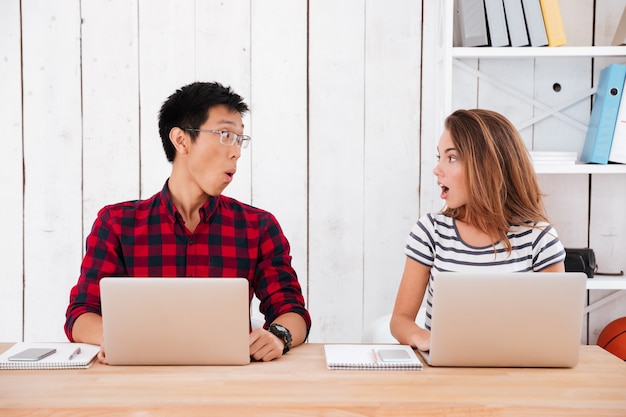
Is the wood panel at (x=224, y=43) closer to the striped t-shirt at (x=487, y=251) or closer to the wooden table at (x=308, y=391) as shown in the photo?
the striped t-shirt at (x=487, y=251)

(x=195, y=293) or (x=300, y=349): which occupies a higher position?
(x=195, y=293)

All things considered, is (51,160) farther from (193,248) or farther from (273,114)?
(193,248)

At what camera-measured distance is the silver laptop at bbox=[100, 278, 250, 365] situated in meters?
1.32

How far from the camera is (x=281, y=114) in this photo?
2639 mm

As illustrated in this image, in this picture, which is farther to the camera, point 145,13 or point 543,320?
point 145,13

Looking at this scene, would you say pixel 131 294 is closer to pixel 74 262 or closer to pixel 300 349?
pixel 300 349

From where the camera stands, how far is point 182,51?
2611mm

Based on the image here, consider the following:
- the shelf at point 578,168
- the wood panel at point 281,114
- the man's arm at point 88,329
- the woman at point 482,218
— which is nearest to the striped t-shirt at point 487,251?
the woman at point 482,218

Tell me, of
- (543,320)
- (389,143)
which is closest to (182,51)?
(389,143)

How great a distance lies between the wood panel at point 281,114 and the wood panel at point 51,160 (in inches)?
28.4

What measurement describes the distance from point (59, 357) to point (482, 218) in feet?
4.10

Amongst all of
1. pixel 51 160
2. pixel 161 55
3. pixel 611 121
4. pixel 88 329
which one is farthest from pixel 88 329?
pixel 611 121

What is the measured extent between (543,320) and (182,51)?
6.02 feet

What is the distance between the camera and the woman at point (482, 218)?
195 centimetres
